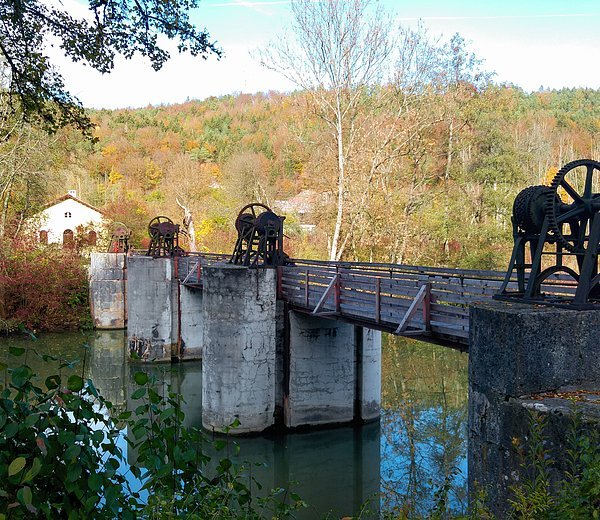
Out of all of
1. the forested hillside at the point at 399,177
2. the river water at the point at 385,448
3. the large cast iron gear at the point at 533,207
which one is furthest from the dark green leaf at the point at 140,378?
the forested hillside at the point at 399,177

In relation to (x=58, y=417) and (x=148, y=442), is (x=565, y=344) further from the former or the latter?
(x=58, y=417)

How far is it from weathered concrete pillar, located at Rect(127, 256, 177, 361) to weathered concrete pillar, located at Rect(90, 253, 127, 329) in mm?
6085

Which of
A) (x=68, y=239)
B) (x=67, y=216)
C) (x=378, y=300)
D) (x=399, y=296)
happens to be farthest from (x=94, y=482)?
(x=67, y=216)

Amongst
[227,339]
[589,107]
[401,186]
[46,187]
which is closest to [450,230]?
[401,186]

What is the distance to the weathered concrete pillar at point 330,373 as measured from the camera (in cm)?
1384

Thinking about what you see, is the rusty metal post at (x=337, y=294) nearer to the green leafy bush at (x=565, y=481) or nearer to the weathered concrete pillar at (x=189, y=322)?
the green leafy bush at (x=565, y=481)

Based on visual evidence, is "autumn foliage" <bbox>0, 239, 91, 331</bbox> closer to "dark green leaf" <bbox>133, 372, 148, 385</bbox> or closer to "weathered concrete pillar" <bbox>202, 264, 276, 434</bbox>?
"weathered concrete pillar" <bbox>202, 264, 276, 434</bbox>

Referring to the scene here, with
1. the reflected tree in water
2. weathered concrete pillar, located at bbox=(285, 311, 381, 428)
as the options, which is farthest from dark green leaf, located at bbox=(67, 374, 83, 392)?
weathered concrete pillar, located at bbox=(285, 311, 381, 428)

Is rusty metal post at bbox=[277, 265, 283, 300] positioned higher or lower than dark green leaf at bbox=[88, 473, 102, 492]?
higher

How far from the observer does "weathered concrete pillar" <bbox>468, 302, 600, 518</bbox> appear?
4.34 m

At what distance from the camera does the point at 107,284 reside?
92.3 ft

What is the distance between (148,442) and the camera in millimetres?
3184

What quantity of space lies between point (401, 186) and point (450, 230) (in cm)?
408

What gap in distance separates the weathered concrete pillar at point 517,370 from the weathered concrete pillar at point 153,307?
1852cm
